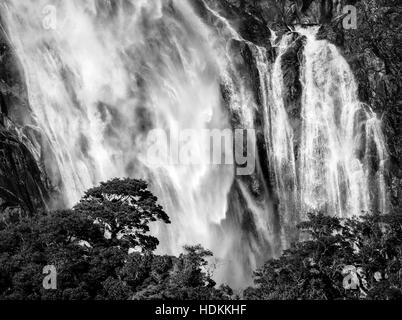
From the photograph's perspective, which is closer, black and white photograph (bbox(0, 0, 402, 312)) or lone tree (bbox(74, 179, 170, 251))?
lone tree (bbox(74, 179, 170, 251))

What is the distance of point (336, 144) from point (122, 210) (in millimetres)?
20395

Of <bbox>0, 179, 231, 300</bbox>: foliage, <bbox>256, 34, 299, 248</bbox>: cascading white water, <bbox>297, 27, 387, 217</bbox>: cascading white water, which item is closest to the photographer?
<bbox>0, 179, 231, 300</bbox>: foliage

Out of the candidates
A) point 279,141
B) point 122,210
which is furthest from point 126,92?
point 122,210

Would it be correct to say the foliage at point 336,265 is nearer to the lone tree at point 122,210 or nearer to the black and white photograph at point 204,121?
the black and white photograph at point 204,121

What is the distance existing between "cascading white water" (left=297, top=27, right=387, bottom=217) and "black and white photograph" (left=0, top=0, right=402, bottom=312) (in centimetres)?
8

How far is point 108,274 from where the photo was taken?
39.9 metres

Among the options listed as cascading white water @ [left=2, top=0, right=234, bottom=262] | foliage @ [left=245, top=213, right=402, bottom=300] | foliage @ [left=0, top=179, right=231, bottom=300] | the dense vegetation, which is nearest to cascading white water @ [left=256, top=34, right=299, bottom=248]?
cascading white water @ [left=2, top=0, right=234, bottom=262]

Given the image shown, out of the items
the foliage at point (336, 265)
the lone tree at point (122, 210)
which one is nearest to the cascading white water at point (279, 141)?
the foliage at point (336, 265)

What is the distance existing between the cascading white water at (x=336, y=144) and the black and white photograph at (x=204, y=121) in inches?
3.1

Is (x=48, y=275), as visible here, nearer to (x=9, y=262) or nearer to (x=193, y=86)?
(x=9, y=262)

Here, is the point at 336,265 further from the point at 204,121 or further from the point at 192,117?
the point at 192,117

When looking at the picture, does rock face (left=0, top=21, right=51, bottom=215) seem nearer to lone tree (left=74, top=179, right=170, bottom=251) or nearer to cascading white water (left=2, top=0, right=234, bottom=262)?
cascading white water (left=2, top=0, right=234, bottom=262)

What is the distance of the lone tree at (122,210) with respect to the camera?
43656mm

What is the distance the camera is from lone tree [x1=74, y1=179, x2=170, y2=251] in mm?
43656
